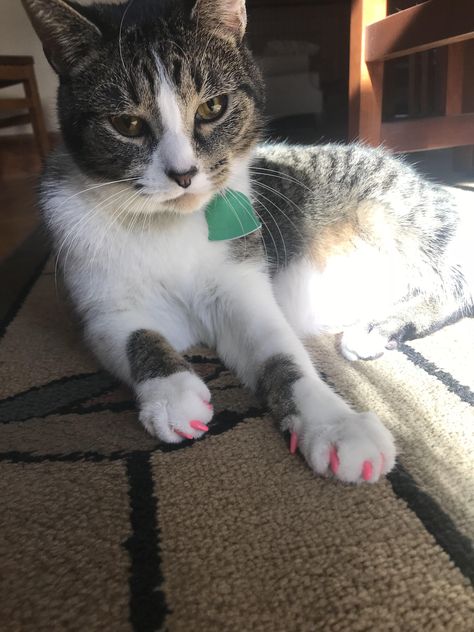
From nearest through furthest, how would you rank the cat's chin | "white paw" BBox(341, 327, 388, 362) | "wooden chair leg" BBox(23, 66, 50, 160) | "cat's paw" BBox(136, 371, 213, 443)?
"cat's paw" BBox(136, 371, 213, 443) < the cat's chin < "white paw" BBox(341, 327, 388, 362) < "wooden chair leg" BBox(23, 66, 50, 160)

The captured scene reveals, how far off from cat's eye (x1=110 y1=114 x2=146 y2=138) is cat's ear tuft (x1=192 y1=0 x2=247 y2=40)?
0.76 ft

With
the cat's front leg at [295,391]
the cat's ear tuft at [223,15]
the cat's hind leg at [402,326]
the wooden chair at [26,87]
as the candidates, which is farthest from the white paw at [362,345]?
the wooden chair at [26,87]

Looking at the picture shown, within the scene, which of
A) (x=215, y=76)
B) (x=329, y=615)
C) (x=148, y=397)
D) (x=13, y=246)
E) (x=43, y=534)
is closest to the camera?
(x=329, y=615)

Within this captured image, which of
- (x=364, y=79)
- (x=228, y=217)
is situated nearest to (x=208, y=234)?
(x=228, y=217)

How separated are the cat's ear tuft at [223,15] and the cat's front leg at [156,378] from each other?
561 mm

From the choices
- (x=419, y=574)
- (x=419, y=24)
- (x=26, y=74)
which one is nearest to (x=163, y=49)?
(x=419, y=574)

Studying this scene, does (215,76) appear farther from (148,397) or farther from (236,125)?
(148,397)

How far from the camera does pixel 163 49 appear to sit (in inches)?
34.7

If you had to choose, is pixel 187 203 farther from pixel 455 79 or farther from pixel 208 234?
pixel 455 79

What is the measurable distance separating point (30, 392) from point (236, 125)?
64 centimetres

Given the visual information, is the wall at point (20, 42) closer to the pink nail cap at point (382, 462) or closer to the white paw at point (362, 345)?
the white paw at point (362, 345)

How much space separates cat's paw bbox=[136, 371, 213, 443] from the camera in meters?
0.76

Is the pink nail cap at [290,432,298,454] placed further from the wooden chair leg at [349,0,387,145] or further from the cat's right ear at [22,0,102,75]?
the wooden chair leg at [349,0,387,145]

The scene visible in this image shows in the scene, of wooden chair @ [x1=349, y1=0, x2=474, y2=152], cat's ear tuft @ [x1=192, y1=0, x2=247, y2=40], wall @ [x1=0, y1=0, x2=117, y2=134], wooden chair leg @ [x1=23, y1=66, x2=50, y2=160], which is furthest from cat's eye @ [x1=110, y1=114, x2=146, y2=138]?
wall @ [x1=0, y1=0, x2=117, y2=134]
